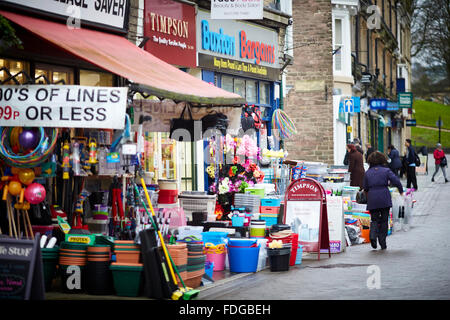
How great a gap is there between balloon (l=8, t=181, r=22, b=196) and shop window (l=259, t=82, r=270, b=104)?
11.7 metres

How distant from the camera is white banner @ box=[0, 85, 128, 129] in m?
9.52

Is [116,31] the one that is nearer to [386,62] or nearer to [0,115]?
[0,115]

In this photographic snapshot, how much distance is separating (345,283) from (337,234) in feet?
13.2

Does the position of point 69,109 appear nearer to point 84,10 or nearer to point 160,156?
point 84,10

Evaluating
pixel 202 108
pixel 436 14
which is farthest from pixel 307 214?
pixel 436 14

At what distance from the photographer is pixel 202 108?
1313 cm

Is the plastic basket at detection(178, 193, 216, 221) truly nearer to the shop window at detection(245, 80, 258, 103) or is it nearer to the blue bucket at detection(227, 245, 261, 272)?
the blue bucket at detection(227, 245, 261, 272)

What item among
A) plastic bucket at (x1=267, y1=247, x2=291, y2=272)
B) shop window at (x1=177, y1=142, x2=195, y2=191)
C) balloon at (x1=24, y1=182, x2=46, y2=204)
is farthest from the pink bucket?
shop window at (x1=177, y1=142, x2=195, y2=191)

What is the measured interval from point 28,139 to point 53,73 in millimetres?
2638

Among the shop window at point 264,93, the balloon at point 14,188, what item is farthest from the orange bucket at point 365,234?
the balloon at point 14,188

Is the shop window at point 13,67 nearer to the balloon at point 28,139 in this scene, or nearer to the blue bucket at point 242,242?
the balloon at point 28,139

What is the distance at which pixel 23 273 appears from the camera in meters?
8.14

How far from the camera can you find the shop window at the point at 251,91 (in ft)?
65.1

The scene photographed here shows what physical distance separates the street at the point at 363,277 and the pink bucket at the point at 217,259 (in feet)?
2.05
